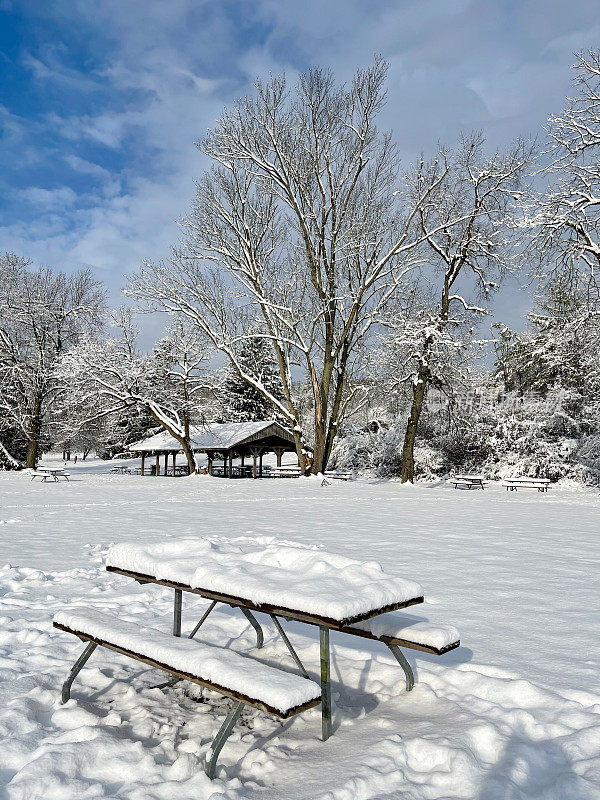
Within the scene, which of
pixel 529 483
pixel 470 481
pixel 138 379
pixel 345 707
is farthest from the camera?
pixel 138 379

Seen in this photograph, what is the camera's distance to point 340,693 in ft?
12.2

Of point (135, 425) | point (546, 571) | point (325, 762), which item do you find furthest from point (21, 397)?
point (325, 762)

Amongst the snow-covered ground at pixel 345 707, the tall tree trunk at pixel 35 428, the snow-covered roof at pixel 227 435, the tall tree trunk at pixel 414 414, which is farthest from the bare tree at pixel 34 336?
the snow-covered ground at pixel 345 707

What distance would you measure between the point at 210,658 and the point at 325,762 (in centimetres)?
75

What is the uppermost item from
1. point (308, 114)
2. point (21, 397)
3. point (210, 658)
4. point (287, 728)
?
point (308, 114)

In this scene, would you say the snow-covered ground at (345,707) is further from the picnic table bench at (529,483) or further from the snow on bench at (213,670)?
the picnic table bench at (529,483)

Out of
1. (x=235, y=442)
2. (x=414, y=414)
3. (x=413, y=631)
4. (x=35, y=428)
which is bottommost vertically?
(x=413, y=631)

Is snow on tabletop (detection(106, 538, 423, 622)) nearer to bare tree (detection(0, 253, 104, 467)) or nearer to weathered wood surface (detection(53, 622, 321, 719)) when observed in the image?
weathered wood surface (detection(53, 622, 321, 719))

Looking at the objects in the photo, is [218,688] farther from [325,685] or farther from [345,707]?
[345,707]

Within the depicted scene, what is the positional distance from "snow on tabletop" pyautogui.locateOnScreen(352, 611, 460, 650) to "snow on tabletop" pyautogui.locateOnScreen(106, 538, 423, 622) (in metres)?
0.23

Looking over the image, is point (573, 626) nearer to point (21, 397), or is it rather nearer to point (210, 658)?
point (210, 658)

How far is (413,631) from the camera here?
3301 millimetres

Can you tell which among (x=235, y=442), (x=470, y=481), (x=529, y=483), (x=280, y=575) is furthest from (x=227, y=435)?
(x=280, y=575)

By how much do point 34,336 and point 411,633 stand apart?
1397 inches
